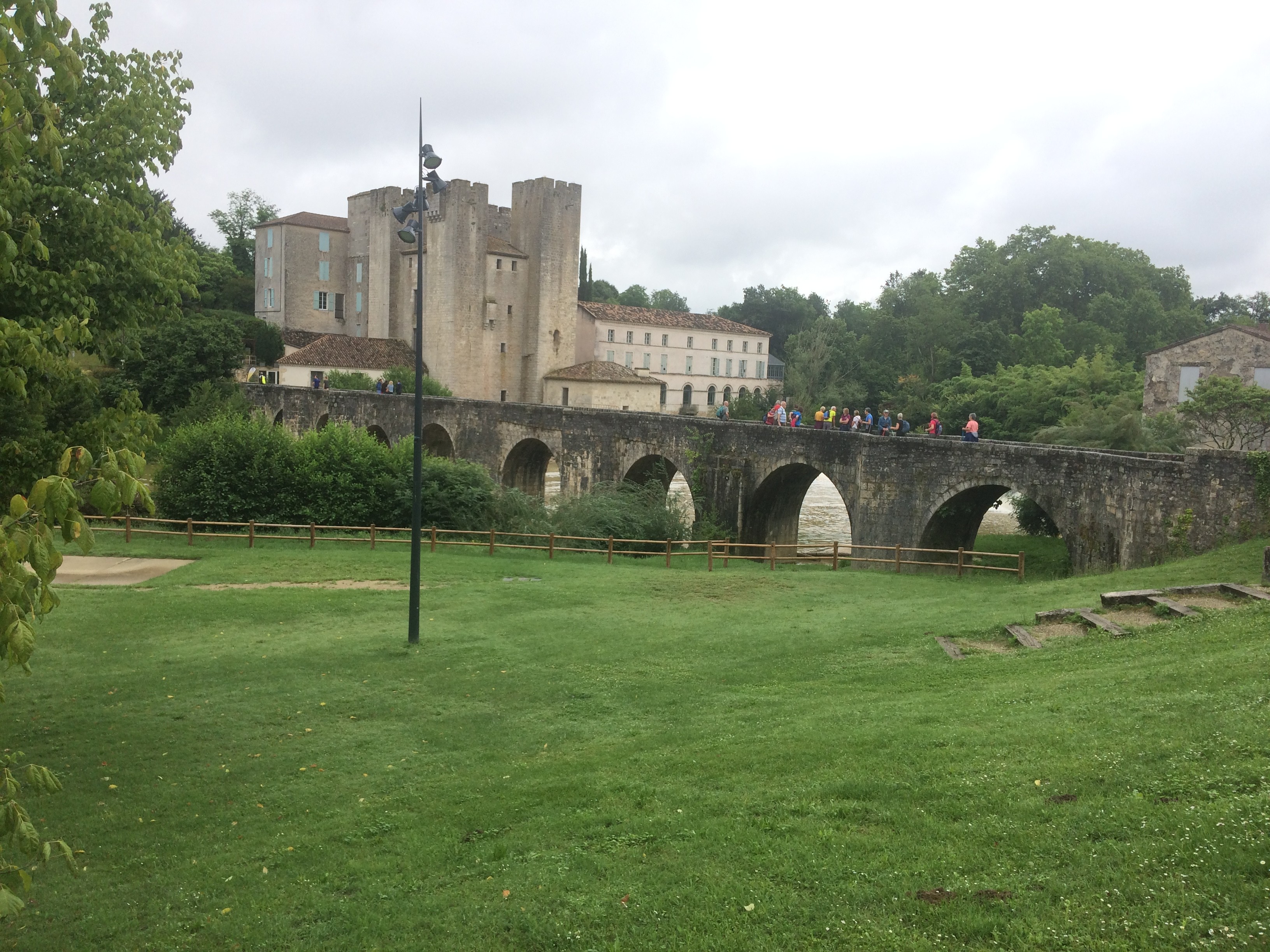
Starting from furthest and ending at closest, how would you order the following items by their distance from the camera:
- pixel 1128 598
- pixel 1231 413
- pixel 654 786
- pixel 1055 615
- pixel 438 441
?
pixel 438 441, pixel 1231 413, pixel 1055 615, pixel 1128 598, pixel 654 786

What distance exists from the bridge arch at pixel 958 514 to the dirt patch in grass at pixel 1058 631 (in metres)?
9.51

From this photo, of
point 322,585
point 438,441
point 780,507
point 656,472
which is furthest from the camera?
point 438,441

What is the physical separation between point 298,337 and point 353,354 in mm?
7801

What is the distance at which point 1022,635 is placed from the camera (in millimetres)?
13016

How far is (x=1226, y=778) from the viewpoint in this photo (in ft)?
21.2

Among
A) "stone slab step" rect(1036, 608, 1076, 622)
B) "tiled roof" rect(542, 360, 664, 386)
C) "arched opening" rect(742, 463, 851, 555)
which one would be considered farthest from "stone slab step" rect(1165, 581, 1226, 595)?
"tiled roof" rect(542, 360, 664, 386)

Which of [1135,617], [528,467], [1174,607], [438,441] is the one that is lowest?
[1135,617]

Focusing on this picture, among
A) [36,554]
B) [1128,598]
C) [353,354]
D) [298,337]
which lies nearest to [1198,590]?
[1128,598]

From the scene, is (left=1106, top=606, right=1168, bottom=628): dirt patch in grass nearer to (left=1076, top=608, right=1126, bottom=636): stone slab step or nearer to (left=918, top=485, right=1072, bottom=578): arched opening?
(left=1076, top=608, right=1126, bottom=636): stone slab step

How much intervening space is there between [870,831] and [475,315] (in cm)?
5168

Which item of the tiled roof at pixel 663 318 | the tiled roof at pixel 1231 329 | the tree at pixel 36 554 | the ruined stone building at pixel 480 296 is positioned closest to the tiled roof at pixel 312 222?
the ruined stone building at pixel 480 296

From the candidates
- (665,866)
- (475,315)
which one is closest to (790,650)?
→ (665,866)

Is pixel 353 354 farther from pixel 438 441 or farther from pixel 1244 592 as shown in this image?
pixel 1244 592

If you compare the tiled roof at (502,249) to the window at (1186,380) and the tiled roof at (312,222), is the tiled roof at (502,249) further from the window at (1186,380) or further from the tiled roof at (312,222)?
the window at (1186,380)
